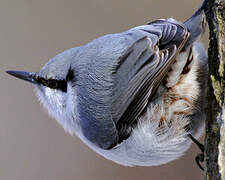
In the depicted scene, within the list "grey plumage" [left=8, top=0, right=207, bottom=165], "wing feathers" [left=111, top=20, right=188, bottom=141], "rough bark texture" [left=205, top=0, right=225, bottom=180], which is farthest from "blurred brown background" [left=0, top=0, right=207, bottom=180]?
"rough bark texture" [left=205, top=0, right=225, bottom=180]

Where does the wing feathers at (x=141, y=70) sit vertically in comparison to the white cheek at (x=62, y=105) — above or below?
above

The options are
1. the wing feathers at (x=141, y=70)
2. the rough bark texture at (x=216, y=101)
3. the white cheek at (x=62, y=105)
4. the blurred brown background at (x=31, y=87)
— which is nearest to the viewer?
the rough bark texture at (x=216, y=101)

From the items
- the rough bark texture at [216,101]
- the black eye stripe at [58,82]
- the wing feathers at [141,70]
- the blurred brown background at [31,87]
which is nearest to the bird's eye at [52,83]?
the black eye stripe at [58,82]

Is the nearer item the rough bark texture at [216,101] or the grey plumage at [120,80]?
the rough bark texture at [216,101]

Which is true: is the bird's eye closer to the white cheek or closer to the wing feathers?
the white cheek

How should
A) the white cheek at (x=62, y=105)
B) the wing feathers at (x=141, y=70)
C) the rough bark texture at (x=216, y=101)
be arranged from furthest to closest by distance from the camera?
the white cheek at (x=62, y=105)
the wing feathers at (x=141, y=70)
the rough bark texture at (x=216, y=101)

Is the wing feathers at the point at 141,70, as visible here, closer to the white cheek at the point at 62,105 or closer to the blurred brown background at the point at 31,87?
the white cheek at the point at 62,105
